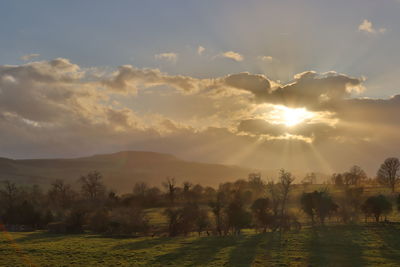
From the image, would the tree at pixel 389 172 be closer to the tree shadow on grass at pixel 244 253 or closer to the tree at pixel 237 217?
the tree at pixel 237 217

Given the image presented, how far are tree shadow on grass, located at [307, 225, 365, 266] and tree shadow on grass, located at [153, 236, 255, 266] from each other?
12520 millimetres

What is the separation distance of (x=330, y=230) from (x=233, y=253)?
3174cm

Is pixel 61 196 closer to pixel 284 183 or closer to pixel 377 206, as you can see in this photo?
pixel 284 183

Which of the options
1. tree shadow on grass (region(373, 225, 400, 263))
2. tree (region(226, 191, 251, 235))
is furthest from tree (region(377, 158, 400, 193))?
tree (region(226, 191, 251, 235))

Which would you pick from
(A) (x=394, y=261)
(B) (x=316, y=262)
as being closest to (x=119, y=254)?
(B) (x=316, y=262)

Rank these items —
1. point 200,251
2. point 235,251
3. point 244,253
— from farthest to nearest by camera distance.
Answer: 1. point 200,251
2. point 235,251
3. point 244,253

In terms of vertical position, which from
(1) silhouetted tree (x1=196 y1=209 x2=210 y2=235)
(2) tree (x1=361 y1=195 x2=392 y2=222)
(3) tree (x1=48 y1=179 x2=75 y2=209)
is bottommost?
(1) silhouetted tree (x1=196 y1=209 x2=210 y2=235)

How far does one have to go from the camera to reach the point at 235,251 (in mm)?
59812

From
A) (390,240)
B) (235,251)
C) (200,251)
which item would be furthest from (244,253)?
(390,240)

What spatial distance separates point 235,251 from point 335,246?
18.0m

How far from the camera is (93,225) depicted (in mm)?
102375

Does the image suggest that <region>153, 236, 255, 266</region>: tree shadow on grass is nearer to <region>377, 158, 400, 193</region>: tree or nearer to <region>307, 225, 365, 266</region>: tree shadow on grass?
<region>307, 225, 365, 266</region>: tree shadow on grass

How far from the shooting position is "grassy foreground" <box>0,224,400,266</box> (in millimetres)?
51500

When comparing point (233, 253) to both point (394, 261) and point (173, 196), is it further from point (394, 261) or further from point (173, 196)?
point (173, 196)
